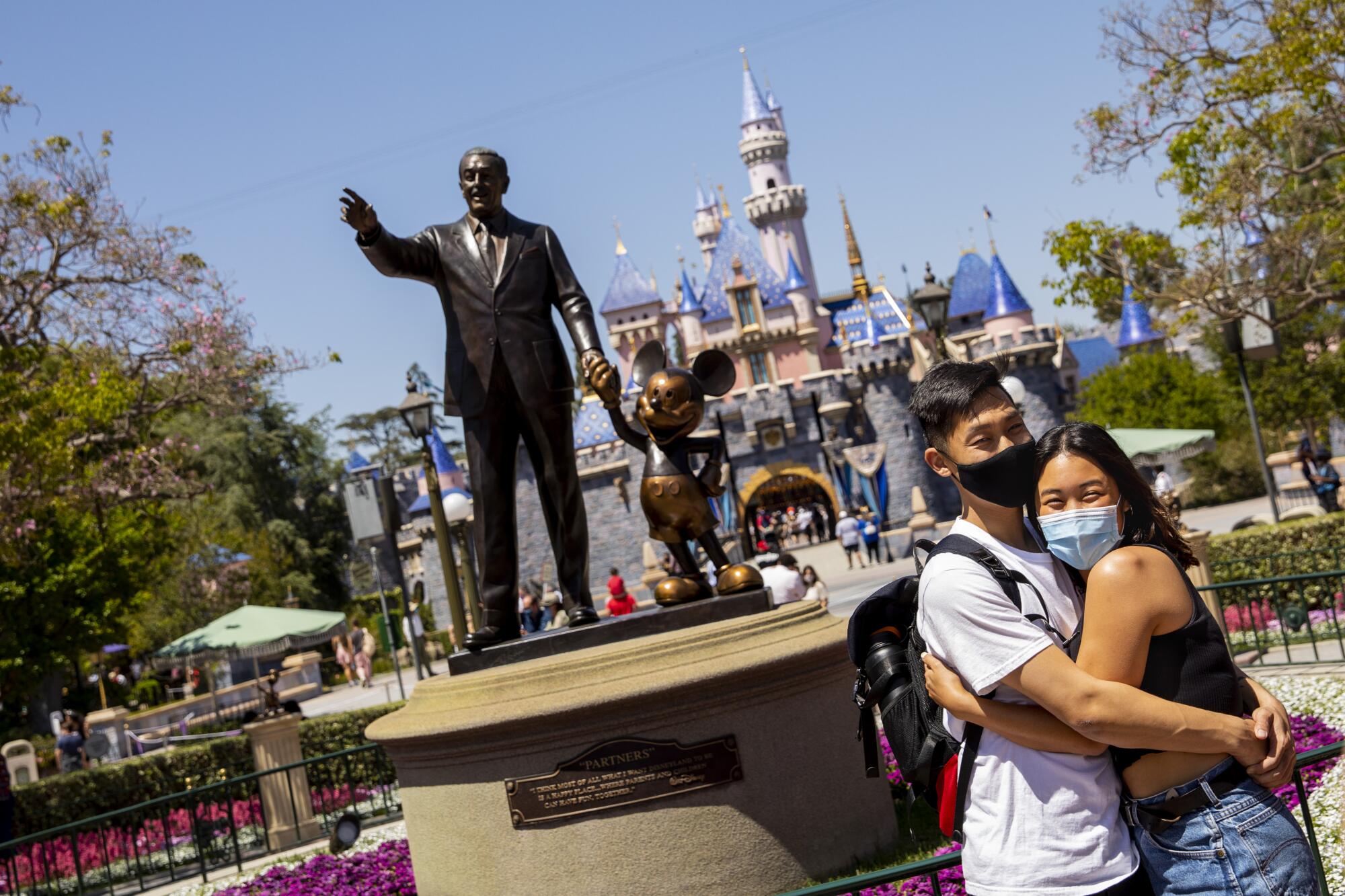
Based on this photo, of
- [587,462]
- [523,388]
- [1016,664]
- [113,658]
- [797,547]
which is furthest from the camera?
[587,462]

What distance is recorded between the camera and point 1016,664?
2.27 meters

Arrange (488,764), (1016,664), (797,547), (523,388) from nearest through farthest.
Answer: (1016,664) → (488,764) → (523,388) → (797,547)

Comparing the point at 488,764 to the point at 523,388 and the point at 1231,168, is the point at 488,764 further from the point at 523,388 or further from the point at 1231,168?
the point at 1231,168

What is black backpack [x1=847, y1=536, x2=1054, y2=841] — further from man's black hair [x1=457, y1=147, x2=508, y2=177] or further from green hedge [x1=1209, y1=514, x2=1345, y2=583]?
green hedge [x1=1209, y1=514, x2=1345, y2=583]

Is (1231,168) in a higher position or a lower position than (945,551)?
higher

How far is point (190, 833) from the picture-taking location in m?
11.0

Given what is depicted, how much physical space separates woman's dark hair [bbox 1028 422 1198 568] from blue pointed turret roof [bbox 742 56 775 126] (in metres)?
55.4

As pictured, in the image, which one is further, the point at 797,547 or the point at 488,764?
the point at 797,547

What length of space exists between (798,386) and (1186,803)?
4034cm

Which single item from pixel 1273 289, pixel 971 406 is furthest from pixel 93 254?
pixel 971 406

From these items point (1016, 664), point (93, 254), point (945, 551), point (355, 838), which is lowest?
point (355, 838)

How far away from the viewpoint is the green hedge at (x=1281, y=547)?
41.3 feet

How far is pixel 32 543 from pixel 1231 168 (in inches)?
584

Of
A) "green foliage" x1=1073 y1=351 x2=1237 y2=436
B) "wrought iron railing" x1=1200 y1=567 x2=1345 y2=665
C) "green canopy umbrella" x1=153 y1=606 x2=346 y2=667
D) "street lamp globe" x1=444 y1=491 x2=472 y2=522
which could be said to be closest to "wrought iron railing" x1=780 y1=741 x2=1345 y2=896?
"wrought iron railing" x1=1200 y1=567 x2=1345 y2=665
